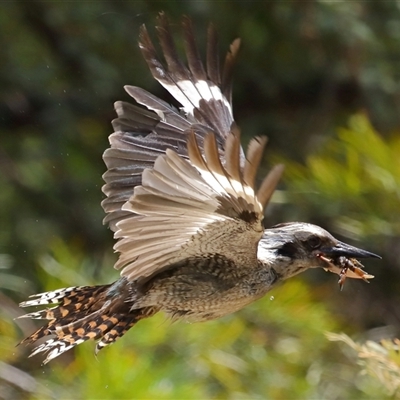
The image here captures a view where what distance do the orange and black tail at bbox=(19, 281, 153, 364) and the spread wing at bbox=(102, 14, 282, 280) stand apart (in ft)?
0.44

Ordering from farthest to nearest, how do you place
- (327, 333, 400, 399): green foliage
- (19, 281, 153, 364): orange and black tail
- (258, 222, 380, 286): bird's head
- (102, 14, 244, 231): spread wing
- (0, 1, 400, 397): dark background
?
(0, 1, 400, 397): dark background, (102, 14, 244, 231): spread wing, (258, 222, 380, 286): bird's head, (19, 281, 153, 364): orange and black tail, (327, 333, 400, 399): green foliage

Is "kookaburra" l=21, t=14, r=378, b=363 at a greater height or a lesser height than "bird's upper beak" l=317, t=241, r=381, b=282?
greater

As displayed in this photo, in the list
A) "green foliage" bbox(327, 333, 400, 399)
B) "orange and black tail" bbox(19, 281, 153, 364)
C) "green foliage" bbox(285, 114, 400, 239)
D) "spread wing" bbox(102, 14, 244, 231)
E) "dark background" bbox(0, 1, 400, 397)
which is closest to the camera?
"green foliage" bbox(327, 333, 400, 399)

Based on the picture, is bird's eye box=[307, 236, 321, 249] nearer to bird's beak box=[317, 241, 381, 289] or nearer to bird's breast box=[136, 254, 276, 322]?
bird's beak box=[317, 241, 381, 289]

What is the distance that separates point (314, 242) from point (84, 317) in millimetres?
605

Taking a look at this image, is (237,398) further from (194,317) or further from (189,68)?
(189,68)

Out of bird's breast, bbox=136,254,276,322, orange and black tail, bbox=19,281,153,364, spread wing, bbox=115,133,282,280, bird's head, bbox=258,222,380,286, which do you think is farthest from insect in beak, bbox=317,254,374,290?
orange and black tail, bbox=19,281,153,364

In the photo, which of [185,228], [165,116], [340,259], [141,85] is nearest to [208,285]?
[185,228]

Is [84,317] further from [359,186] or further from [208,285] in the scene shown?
[359,186]

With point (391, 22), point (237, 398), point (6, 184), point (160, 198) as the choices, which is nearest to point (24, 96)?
point (6, 184)

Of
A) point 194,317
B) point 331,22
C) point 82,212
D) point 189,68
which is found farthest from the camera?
point 82,212

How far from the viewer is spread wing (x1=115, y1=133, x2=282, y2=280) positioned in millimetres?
2066

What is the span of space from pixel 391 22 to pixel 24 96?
5.38 ft

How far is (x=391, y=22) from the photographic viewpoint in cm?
436
